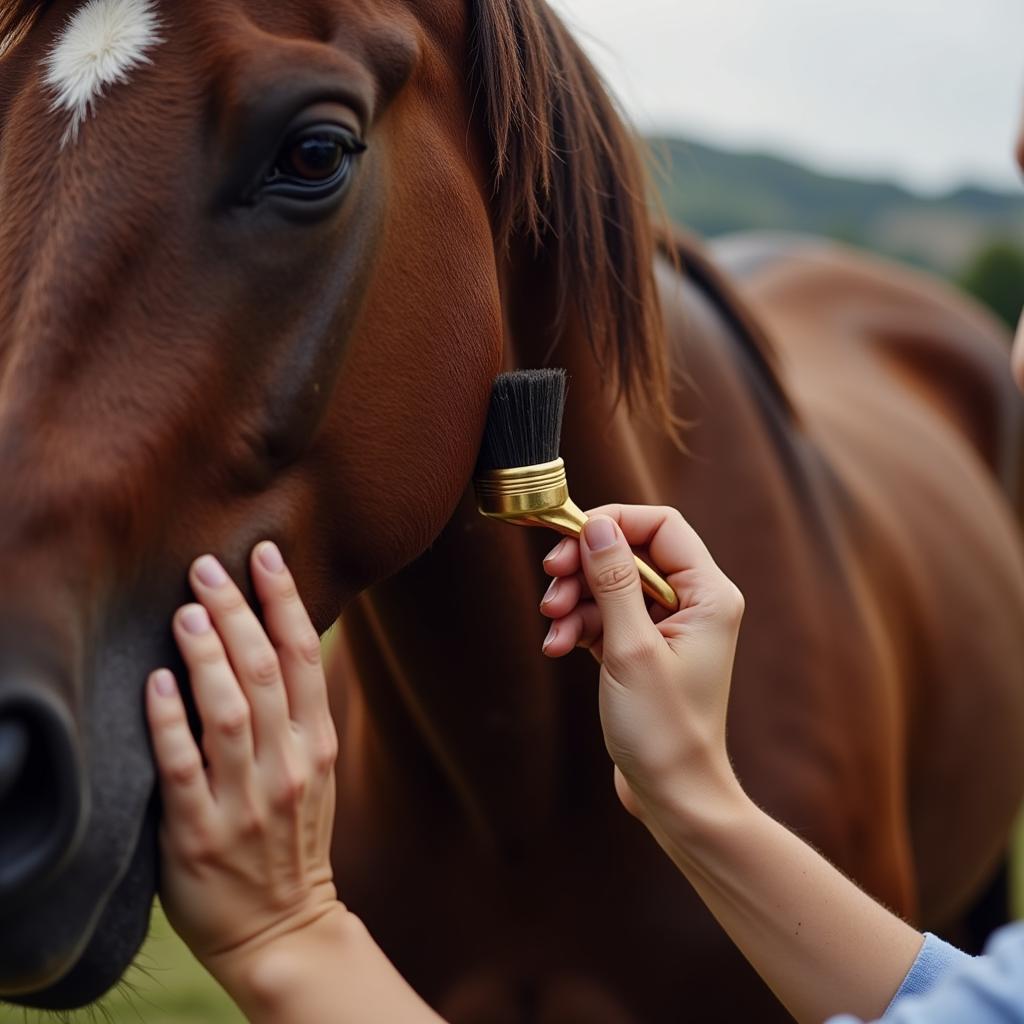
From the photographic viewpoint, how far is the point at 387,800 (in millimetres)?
1902

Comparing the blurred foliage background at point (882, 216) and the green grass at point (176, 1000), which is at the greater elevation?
the green grass at point (176, 1000)

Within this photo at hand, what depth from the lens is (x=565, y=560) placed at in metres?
1.28

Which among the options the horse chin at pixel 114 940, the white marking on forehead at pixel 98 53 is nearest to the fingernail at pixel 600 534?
the horse chin at pixel 114 940

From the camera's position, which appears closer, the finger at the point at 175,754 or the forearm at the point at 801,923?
the finger at the point at 175,754

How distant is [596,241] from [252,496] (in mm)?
612

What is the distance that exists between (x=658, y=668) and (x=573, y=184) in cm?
67

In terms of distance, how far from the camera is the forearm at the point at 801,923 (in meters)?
1.13

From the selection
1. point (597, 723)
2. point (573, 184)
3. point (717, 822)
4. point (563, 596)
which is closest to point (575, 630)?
point (563, 596)

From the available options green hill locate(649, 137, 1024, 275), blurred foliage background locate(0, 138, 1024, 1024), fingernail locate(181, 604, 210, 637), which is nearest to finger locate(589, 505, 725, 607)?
fingernail locate(181, 604, 210, 637)

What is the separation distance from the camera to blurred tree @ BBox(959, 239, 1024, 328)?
34.7ft

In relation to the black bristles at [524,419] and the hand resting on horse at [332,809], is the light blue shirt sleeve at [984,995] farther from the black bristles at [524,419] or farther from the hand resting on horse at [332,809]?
the black bristles at [524,419]

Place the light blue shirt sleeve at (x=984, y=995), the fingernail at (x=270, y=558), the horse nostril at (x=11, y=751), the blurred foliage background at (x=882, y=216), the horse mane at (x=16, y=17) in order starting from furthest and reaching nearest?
1. the blurred foliage background at (x=882, y=216)
2. the horse mane at (x=16, y=17)
3. the fingernail at (x=270, y=558)
4. the horse nostril at (x=11, y=751)
5. the light blue shirt sleeve at (x=984, y=995)

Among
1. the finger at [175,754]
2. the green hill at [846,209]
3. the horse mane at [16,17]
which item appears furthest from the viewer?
the green hill at [846,209]

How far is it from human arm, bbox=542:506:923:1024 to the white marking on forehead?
60cm
